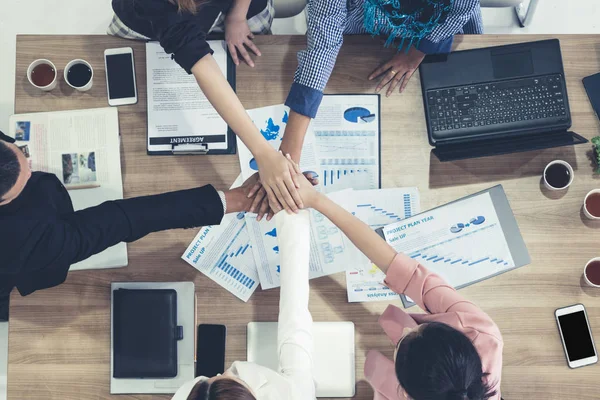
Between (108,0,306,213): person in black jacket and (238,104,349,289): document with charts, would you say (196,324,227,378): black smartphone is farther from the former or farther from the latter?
(108,0,306,213): person in black jacket

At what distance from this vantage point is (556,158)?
4.51ft

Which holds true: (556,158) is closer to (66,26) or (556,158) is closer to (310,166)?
(310,166)

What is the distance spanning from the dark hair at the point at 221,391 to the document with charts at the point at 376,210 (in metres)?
0.44

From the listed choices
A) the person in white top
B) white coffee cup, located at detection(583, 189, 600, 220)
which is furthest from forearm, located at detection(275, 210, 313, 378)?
white coffee cup, located at detection(583, 189, 600, 220)

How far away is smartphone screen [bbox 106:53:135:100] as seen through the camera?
1.38 metres

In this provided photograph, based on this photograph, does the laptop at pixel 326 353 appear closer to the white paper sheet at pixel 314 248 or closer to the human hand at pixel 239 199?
the white paper sheet at pixel 314 248

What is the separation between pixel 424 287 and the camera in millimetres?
1225

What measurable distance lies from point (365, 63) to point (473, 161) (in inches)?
15.4

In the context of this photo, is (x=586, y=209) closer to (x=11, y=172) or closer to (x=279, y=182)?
(x=279, y=182)

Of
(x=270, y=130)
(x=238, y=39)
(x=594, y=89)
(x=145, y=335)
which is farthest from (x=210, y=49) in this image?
(x=594, y=89)

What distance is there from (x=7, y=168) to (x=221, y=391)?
0.64m

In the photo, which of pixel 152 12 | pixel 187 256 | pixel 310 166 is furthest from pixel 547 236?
pixel 152 12

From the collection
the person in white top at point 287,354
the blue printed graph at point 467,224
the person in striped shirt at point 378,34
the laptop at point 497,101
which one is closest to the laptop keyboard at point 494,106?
the laptop at point 497,101

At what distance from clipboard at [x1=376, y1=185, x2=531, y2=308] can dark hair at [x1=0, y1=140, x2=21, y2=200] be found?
85 cm
